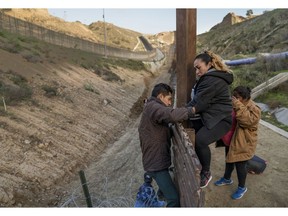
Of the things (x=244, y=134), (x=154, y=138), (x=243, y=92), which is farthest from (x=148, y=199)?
(x=243, y=92)

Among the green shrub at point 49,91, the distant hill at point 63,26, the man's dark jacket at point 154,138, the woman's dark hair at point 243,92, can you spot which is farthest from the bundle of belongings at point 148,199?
the distant hill at point 63,26

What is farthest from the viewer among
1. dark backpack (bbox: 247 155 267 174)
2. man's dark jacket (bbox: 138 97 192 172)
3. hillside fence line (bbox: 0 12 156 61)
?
hillside fence line (bbox: 0 12 156 61)

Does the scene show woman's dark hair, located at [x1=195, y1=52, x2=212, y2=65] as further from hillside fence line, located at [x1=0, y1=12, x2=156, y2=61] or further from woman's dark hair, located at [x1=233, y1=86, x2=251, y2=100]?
hillside fence line, located at [x1=0, y1=12, x2=156, y2=61]

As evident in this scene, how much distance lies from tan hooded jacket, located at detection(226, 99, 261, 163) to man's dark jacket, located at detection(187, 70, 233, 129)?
0.46 meters

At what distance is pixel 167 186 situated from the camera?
3742mm

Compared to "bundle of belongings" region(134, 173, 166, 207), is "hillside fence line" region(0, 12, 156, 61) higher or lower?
higher

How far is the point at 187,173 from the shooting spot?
3.05 meters

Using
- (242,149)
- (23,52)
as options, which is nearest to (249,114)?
(242,149)

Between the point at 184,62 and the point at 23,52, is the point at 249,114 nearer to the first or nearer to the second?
the point at 184,62

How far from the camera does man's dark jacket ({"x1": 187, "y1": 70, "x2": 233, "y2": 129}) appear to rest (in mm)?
3412

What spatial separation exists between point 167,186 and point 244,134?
4.34 ft

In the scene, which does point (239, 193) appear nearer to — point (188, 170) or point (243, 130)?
point (243, 130)

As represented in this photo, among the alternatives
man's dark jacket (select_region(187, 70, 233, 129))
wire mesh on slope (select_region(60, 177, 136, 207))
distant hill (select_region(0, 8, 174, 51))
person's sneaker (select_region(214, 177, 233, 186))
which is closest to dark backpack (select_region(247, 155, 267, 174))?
person's sneaker (select_region(214, 177, 233, 186))
